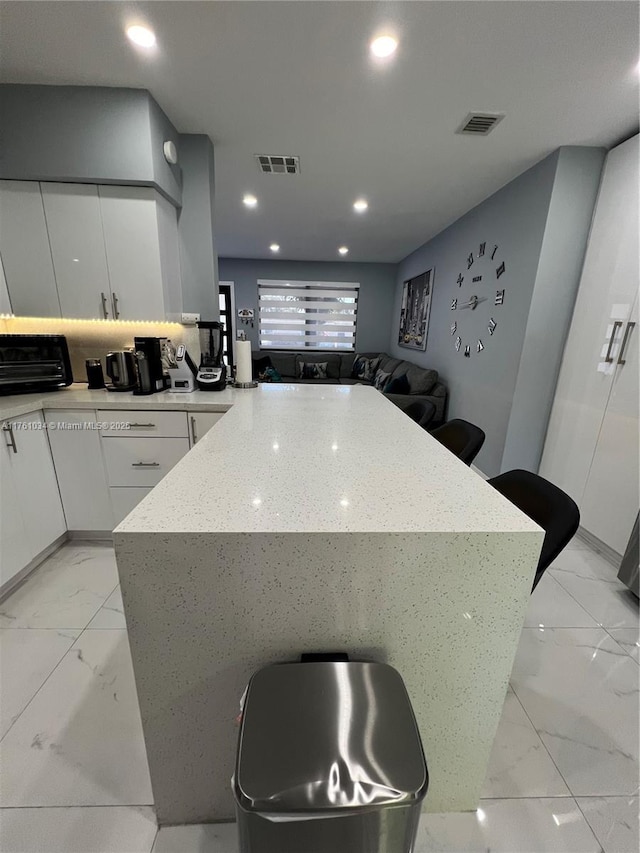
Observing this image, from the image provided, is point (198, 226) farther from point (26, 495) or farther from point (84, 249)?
point (26, 495)

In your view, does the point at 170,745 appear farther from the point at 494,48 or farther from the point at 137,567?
the point at 494,48

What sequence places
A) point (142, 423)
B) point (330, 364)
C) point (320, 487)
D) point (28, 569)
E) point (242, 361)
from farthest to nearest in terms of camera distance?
point (330, 364), point (242, 361), point (142, 423), point (28, 569), point (320, 487)

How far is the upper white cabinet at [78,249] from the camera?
2.12 meters

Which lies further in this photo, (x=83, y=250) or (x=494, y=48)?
(x=83, y=250)

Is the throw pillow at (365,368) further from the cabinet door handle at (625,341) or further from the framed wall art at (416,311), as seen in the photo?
the cabinet door handle at (625,341)

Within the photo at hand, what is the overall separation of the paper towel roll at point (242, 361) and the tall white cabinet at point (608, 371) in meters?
2.57

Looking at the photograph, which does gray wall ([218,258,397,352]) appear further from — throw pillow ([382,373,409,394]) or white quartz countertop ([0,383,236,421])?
white quartz countertop ([0,383,236,421])

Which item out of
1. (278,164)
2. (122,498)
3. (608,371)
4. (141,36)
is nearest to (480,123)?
(278,164)

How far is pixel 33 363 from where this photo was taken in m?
2.08

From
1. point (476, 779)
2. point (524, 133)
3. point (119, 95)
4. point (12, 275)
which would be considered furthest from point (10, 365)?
point (524, 133)

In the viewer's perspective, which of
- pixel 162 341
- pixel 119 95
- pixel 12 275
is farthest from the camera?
pixel 162 341

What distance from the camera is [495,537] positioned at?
0.74 m

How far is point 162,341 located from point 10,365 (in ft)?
2.86

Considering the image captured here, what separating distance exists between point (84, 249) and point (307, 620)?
8.72 ft
